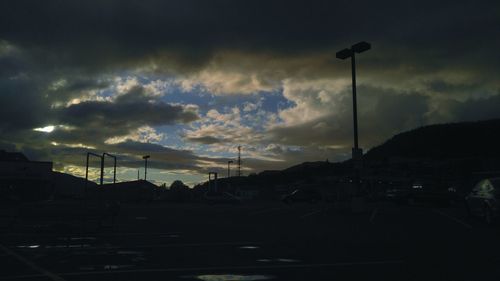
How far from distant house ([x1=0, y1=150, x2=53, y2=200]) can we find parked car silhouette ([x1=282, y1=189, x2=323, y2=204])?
2631 cm

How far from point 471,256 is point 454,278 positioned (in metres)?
2.62

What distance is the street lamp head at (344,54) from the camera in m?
25.0

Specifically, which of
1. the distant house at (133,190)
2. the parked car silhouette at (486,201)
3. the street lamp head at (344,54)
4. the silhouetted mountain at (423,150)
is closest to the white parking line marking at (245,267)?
the parked car silhouette at (486,201)

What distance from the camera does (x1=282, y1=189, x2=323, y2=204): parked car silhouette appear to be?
47.5 metres

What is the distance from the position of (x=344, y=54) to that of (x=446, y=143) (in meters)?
132

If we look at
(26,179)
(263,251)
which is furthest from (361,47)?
(26,179)

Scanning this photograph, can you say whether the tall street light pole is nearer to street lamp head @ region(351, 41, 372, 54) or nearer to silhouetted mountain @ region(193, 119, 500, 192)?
street lamp head @ region(351, 41, 372, 54)

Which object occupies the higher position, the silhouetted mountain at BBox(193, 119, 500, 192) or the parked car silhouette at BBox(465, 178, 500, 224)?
the silhouetted mountain at BBox(193, 119, 500, 192)

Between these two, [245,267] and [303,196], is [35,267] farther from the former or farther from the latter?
[303,196]

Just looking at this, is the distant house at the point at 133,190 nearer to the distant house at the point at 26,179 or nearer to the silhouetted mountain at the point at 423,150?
the distant house at the point at 26,179

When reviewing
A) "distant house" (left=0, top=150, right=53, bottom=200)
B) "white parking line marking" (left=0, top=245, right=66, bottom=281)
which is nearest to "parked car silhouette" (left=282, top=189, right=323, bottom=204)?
"distant house" (left=0, top=150, right=53, bottom=200)

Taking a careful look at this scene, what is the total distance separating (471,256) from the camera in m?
10.3

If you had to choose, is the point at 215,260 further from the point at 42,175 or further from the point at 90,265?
the point at 42,175

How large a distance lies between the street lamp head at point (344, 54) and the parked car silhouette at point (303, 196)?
942 inches
